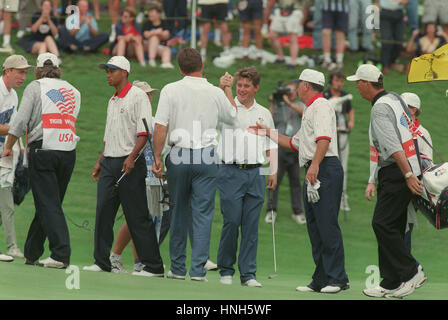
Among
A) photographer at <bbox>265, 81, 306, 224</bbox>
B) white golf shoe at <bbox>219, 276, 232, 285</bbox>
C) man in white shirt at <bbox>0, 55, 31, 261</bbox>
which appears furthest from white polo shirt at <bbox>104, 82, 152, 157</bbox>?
photographer at <bbox>265, 81, 306, 224</bbox>

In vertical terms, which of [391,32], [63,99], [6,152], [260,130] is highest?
[391,32]

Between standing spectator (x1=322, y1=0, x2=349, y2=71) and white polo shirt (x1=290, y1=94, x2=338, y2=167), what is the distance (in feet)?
24.2

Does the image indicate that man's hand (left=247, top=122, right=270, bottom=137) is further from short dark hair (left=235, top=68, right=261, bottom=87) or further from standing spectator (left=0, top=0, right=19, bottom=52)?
standing spectator (left=0, top=0, right=19, bottom=52)

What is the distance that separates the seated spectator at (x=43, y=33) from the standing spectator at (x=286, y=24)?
138 inches

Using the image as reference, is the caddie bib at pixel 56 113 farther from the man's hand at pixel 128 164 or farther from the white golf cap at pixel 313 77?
the white golf cap at pixel 313 77

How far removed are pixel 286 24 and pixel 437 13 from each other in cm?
285

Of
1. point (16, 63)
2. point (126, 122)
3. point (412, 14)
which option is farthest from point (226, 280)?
point (412, 14)

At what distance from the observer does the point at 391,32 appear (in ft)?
57.3

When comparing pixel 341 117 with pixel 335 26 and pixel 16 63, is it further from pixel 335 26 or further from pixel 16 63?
pixel 16 63

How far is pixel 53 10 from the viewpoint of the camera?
15531 millimetres

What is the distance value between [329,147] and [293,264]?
3.17m

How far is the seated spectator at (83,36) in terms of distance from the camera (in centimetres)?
1560

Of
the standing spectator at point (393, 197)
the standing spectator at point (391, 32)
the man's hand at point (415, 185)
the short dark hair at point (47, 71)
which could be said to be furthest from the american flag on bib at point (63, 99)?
the standing spectator at point (391, 32)
